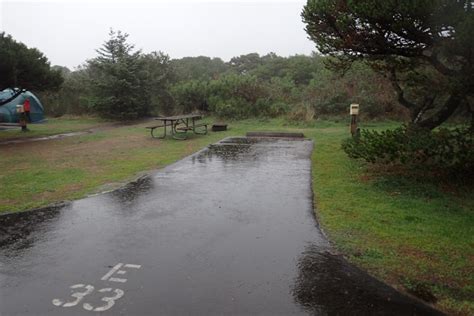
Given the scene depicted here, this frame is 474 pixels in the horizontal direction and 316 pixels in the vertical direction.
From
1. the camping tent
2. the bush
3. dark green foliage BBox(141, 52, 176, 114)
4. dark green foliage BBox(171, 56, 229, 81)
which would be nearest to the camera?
the bush

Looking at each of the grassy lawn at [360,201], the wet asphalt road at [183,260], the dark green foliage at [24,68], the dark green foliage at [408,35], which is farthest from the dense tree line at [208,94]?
the wet asphalt road at [183,260]

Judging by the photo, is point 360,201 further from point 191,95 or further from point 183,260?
point 191,95

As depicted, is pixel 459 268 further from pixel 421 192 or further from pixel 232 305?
pixel 421 192

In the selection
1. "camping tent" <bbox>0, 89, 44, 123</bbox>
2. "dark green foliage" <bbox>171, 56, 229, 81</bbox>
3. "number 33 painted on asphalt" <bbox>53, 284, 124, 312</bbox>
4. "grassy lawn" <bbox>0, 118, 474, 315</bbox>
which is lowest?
"number 33 painted on asphalt" <bbox>53, 284, 124, 312</bbox>

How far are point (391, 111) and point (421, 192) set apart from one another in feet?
40.4

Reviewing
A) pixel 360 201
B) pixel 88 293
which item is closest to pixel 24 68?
pixel 360 201

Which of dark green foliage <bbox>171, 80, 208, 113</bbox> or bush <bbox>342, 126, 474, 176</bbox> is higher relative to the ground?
dark green foliage <bbox>171, 80, 208, 113</bbox>

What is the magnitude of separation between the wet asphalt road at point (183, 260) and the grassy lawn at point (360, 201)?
0.33 meters

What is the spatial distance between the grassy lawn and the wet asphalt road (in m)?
0.33

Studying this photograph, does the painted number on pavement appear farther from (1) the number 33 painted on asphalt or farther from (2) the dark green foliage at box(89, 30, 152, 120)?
(2) the dark green foliage at box(89, 30, 152, 120)

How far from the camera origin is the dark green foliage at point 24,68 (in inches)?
539

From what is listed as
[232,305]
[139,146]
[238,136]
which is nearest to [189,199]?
[232,305]

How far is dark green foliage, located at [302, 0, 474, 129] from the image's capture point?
18.9 feet

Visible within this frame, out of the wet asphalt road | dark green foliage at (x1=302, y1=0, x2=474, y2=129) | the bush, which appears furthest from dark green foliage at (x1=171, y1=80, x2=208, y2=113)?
the bush
